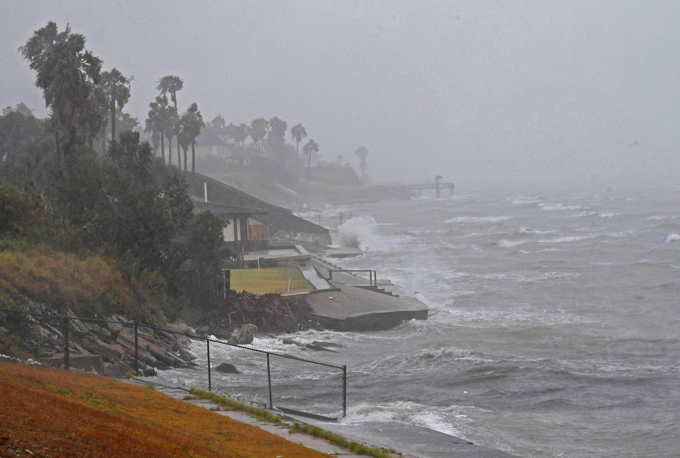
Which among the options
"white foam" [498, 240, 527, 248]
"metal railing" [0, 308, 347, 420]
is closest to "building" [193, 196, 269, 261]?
"metal railing" [0, 308, 347, 420]

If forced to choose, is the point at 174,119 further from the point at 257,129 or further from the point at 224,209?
the point at 257,129

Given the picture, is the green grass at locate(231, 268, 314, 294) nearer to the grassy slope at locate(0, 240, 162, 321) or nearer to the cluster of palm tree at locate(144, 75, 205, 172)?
the grassy slope at locate(0, 240, 162, 321)

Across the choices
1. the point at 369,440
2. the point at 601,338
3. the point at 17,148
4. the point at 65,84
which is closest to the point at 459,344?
the point at 601,338

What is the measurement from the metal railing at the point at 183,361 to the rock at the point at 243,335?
11.0 feet

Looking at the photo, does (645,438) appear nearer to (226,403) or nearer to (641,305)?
(226,403)

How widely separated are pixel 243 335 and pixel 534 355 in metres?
10.2

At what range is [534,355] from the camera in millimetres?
24797

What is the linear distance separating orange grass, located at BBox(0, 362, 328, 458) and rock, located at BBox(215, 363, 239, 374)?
4.19 m

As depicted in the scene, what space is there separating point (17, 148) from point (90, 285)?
46.7 meters

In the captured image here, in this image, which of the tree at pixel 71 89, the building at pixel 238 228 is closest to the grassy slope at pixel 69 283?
the tree at pixel 71 89

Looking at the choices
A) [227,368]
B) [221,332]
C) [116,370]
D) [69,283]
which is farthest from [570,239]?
[116,370]

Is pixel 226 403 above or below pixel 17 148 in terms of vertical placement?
below

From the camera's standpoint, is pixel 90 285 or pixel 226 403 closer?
pixel 226 403

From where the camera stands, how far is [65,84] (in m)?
34.4
